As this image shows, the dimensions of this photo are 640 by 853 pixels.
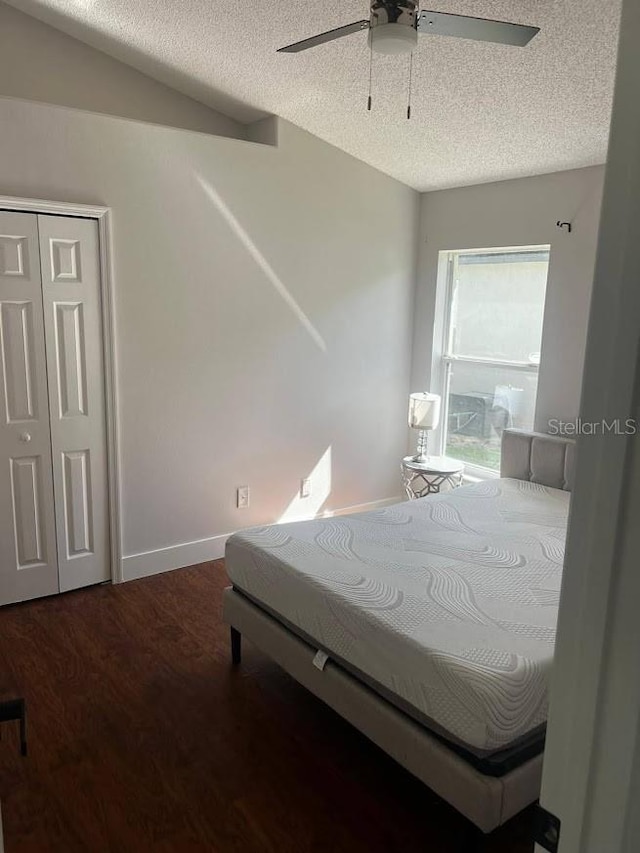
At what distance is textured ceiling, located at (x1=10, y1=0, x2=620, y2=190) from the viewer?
267 cm

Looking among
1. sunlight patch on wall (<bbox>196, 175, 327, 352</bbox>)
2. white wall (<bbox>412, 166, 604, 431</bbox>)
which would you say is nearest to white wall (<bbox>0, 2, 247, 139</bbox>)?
sunlight patch on wall (<bbox>196, 175, 327, 352</bbox>)

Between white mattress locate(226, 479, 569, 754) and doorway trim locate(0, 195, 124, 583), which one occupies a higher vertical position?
doorway trim locate(0, 195, 124, 583)

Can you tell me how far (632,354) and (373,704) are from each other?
1832mm

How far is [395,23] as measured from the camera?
2.04m

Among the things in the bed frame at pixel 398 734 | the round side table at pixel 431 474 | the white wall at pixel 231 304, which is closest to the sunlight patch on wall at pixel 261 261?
the white wall at pixel 231 304

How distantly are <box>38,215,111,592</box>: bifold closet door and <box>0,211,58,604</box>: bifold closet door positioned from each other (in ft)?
0.16

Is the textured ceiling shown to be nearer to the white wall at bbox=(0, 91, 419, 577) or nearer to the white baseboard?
the white wall at bbox=(0, 91, 419, 577)

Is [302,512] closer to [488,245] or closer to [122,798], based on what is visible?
[488,245]

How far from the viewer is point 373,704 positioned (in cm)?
214

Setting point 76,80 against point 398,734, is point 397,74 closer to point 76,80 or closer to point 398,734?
point 76,80

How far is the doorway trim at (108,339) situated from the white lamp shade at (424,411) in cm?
201

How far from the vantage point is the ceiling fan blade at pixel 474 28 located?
1982mm

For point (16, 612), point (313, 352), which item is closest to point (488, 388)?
point (313, 352)

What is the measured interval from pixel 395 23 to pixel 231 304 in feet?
6.97
